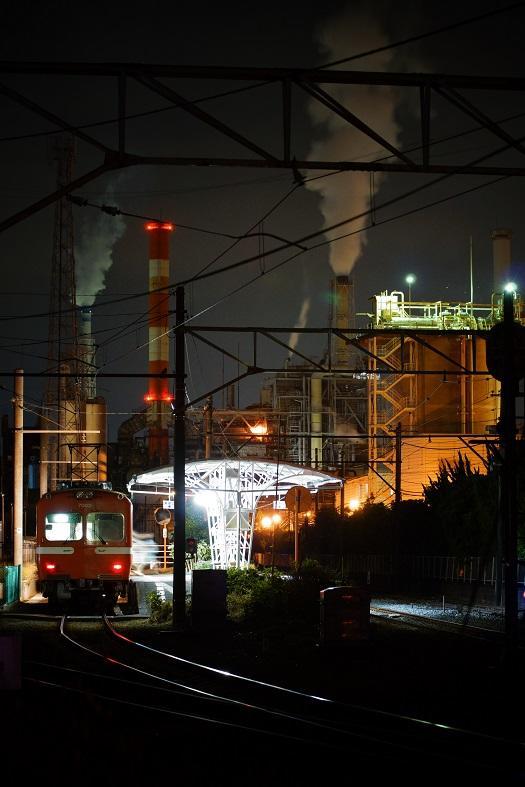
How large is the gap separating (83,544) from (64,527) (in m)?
0.70

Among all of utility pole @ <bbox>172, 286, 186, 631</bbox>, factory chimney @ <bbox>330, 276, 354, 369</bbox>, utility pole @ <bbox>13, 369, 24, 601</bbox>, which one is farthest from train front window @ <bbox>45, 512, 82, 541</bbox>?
factory chimney @ <bbox>330, 276, 354, 369</bbox>

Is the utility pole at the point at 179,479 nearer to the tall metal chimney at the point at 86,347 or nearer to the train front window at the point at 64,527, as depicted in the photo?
the train front window at the point at 64,527

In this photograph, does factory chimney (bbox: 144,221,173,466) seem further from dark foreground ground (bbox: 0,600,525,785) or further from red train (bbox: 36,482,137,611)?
dark foreground ground (bbox: 0,600,525,785)

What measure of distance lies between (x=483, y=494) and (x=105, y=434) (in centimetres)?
3452

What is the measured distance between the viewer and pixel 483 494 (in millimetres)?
34625

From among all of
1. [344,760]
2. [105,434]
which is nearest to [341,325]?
[105,434]

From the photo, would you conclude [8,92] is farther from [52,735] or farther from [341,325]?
[341,325]

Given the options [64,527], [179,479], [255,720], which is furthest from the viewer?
[64,527]

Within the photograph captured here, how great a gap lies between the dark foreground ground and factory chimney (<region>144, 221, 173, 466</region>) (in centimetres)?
4147

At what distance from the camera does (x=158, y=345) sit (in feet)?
213

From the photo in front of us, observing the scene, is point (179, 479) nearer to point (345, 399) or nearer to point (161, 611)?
point (161, 611)

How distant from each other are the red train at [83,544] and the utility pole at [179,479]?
665cm

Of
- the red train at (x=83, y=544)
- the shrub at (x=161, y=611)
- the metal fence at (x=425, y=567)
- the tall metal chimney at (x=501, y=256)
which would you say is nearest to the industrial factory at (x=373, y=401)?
the tall metal chimney at (x=501, y=256)

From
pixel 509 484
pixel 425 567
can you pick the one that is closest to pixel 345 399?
pixel 425 567
